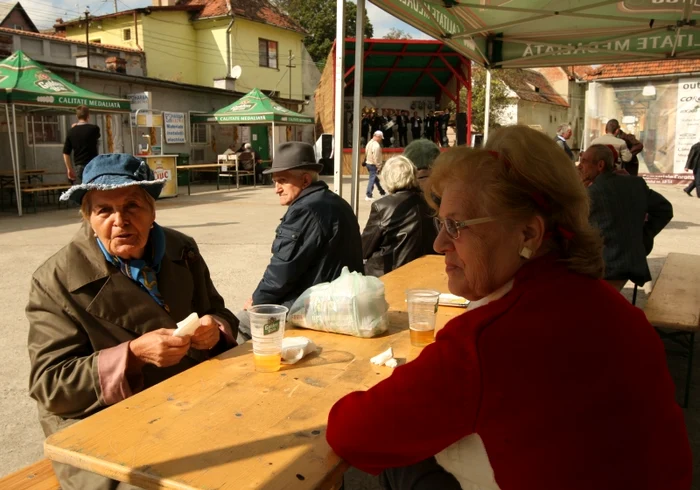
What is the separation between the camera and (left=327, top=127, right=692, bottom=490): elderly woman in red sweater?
4.02ft

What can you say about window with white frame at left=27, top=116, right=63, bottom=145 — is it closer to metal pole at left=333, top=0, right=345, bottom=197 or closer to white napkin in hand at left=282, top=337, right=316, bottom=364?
metal pole at left=333, top=0, right=345, bottom=197

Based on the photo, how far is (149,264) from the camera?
230 centimetres

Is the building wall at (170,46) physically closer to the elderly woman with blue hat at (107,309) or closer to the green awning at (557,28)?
the green awning at (557,28)

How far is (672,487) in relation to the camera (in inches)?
52.6

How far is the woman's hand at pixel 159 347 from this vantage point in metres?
1.90

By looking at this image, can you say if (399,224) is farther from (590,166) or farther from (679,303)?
(679,303)

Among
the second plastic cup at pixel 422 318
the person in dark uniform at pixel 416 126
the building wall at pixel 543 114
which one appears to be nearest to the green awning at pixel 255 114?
the person in dark uniform at pixel 416 126

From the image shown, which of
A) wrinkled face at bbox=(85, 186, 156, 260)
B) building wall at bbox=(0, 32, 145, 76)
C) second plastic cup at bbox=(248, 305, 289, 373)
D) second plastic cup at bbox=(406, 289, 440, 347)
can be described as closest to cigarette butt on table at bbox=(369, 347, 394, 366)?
second plastic cup at bbox=(406, 289, 440, 347)

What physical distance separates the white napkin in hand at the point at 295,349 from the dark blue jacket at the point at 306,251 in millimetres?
1052

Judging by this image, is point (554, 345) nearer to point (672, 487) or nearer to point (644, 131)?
point (672, 487)

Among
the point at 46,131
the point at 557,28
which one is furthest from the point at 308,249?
the point at 46,131

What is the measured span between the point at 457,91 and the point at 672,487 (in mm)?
23507

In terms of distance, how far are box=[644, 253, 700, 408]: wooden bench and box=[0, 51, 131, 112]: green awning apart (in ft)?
36.5

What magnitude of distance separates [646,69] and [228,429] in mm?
23722
